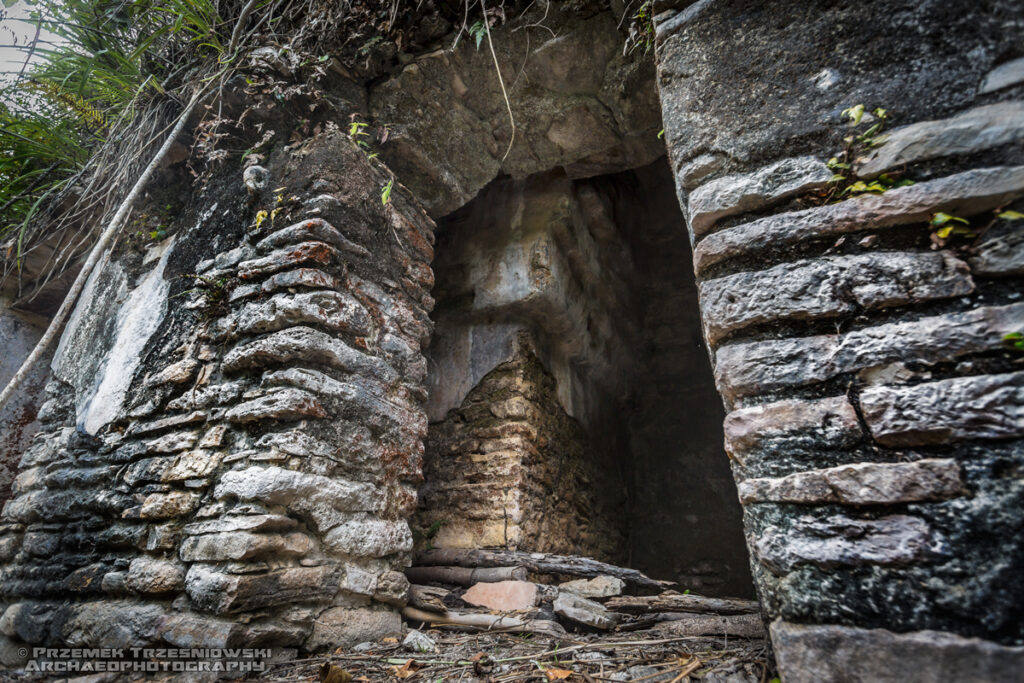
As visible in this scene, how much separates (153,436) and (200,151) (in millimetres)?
1306

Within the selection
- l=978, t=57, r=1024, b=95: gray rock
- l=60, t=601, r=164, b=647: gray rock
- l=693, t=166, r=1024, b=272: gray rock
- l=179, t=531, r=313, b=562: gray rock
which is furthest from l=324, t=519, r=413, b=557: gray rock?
l=978, t=57, r=1024, b=95: gray rock

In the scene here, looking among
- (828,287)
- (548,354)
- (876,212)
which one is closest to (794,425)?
(828,287)

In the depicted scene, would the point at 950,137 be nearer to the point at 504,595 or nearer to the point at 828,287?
the point at 828,287

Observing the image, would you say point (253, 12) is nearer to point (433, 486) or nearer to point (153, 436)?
point (153, 436)

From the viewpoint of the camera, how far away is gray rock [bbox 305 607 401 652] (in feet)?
4.93

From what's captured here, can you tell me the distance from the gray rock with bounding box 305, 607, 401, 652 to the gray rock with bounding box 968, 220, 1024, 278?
1.80m

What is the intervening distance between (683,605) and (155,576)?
1711mm

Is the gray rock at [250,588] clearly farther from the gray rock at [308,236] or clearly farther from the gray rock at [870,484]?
the gray rock at [870,484]

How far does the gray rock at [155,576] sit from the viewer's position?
1.44 m

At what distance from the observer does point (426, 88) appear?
2123 mm

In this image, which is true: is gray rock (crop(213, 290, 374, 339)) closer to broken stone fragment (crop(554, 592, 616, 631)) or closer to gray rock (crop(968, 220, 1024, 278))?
broken stone fragment (crop(554, 592, 616, 631))

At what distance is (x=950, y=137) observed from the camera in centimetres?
93

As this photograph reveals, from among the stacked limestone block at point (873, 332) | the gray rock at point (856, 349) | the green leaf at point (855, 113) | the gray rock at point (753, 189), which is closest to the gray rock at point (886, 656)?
the stacked limestone block at point (873, 332)

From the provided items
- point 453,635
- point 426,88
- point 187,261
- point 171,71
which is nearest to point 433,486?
point 453,635
